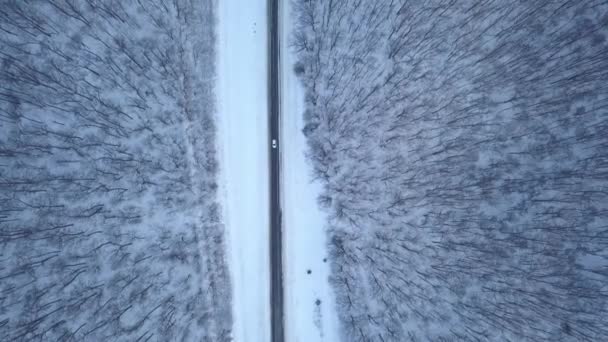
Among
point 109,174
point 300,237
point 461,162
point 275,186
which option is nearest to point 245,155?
point 275,186

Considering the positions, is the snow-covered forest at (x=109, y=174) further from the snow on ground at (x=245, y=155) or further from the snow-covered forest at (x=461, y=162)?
the snow-covered forest at (x=461, y=162)

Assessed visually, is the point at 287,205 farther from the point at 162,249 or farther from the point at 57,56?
the point at 57,56

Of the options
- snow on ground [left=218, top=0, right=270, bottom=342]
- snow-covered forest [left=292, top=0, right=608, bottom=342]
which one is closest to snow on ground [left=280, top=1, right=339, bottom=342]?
snow-covered forest [left=292, top=0, right=608, bottom=342]

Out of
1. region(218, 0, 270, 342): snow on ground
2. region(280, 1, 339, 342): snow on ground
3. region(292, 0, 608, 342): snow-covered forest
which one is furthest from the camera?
region(218, 0, 270, 342): snow on ground

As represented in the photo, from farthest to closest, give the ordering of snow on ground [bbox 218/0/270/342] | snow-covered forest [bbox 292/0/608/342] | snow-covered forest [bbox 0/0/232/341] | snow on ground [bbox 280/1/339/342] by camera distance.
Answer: snow on ground [bbox 218/0/270/342]
snow on ground [bbox 280/1/339/342]
snow-covered forest [bbox 292/0/608/342]
snow-covered forest [bbox 0/0/232/341]

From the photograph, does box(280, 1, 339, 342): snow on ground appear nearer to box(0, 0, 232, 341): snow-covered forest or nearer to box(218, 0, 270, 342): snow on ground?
box(218, 0, 270, 342): snow on ground

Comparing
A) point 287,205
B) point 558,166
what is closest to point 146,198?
point 287,205

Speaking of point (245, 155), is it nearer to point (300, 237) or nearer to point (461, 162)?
point (300, 237)

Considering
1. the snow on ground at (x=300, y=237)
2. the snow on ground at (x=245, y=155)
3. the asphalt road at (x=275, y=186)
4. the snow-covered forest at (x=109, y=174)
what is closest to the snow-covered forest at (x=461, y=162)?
the snow on ground at (x=300, y=237)
